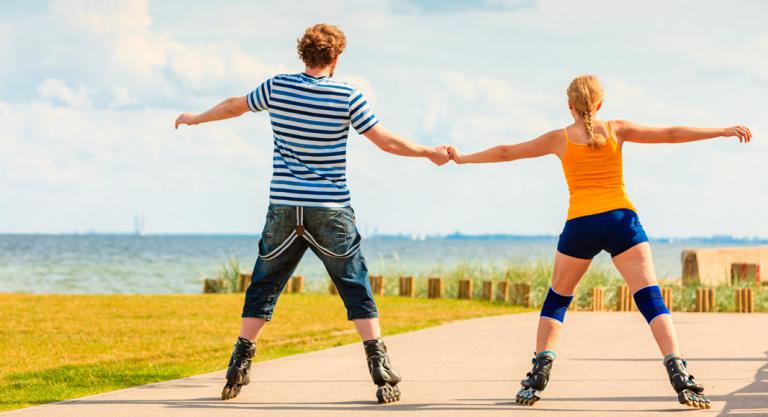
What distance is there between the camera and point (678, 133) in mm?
6516

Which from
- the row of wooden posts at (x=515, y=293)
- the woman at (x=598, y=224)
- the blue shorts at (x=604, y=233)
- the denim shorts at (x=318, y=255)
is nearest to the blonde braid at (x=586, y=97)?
the woman at (x=598, y=224)

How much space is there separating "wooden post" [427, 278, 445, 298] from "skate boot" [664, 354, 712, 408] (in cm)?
1232

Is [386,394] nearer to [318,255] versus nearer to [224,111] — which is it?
[318,255]

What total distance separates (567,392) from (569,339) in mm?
3802

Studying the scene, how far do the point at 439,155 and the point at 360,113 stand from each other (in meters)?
0.78

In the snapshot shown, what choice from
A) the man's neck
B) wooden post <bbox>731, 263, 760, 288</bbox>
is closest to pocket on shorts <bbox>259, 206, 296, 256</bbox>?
the man's neck

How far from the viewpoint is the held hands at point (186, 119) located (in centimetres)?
672

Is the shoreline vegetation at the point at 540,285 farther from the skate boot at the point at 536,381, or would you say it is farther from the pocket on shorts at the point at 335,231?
the pocket on shorts at the point at 335,231

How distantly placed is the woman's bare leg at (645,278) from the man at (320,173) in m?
1.43

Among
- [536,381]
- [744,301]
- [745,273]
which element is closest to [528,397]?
[536,381]

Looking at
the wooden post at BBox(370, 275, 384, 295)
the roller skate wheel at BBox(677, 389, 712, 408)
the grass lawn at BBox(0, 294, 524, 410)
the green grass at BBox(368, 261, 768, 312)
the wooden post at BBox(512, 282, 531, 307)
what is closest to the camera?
the roller skate wheel at BBox(677, 389, 712, 408)

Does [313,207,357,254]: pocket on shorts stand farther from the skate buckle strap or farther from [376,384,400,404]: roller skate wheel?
[376,384,400,404]: roller skate wheel

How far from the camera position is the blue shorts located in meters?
6.18

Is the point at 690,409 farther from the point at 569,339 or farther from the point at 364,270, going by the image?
the point at 569,339
